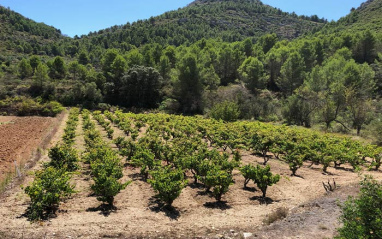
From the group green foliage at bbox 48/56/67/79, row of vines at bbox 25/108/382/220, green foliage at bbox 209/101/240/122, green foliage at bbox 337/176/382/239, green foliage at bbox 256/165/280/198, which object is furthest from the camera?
green foliage at bbox 48/56/67/79

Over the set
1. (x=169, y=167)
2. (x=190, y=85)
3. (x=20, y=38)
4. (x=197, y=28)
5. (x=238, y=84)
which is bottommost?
(x=169, y=167)

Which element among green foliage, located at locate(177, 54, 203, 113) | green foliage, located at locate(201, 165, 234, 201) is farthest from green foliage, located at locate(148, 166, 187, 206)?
green foliage, located at locate(177, 54, 203, 113)

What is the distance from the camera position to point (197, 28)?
161m

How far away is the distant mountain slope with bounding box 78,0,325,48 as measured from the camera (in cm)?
13575

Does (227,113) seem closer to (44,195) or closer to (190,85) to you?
(190,85)

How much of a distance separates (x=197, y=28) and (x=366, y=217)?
167 metres

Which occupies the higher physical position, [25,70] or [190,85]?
[25,70]

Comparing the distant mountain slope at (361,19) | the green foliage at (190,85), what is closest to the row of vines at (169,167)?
the green foliage at (190,85)

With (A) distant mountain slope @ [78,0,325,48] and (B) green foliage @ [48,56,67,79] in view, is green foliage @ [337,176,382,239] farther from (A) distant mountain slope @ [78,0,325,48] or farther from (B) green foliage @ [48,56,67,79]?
(A) distant mountain slope @ [78,0,325,48]

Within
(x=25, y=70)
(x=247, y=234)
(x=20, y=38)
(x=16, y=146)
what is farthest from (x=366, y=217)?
(x=20, y=38)

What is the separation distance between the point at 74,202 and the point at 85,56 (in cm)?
9838

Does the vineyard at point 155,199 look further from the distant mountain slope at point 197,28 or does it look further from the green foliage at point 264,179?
the distant mountain slope at point 197,28

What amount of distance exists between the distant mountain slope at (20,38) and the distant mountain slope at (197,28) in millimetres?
27173

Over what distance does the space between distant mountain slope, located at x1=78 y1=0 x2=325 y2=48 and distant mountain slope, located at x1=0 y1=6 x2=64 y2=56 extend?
2717cm
